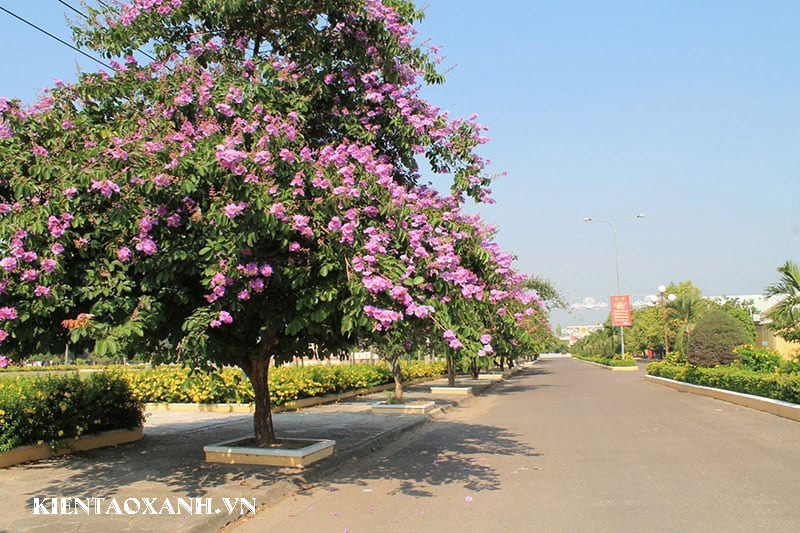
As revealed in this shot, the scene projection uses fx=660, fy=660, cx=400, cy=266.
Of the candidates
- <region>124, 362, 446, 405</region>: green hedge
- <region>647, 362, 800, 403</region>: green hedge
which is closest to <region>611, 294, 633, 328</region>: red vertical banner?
<region>647, 362, 800, 403</region>: green hedge

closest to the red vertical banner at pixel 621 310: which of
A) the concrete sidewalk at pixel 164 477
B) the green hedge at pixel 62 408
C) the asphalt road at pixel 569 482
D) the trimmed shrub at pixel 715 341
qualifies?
the trimmed shrub at pixel 715 341

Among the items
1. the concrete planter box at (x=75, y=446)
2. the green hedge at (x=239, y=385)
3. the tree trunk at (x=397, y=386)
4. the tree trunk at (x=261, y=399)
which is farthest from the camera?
the tree trunk at (x=397, y=386)

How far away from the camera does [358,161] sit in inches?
282

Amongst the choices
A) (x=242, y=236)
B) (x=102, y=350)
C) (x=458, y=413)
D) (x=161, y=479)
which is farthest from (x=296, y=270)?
(x=458, y=413)

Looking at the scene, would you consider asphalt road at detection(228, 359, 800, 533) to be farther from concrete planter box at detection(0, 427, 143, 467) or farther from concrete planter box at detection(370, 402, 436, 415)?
concrete planter box at detection(0, 427, 143, 467)

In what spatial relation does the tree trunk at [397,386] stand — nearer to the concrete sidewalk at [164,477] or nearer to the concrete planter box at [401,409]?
the concrete planter box at [401,409]

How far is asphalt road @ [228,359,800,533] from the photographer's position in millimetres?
6340

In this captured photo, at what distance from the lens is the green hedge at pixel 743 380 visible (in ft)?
51.8

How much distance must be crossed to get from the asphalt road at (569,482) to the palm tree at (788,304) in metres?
6.82

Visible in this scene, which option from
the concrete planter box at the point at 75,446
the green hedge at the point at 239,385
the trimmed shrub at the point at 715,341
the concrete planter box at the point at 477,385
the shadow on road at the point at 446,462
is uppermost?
the trimmed shrub at the point at 715,341

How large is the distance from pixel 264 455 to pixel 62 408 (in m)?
3.27

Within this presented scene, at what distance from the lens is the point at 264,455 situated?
30.4ft

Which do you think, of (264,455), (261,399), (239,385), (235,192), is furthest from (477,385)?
(235,192)

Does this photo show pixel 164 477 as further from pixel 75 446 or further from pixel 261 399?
pixel 75 446
